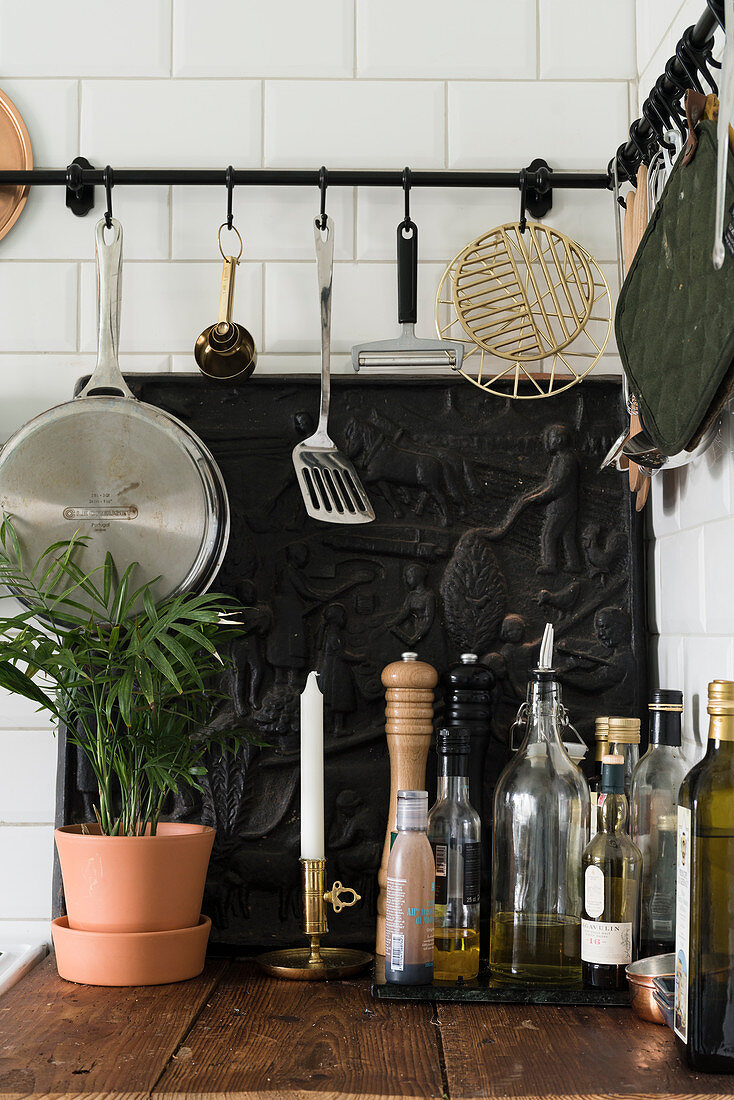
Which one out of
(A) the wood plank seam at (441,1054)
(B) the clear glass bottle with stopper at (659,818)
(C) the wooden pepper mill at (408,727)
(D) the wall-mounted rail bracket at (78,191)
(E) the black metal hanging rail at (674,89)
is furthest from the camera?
(D) the wall-mounted rail bracket at (78,191)

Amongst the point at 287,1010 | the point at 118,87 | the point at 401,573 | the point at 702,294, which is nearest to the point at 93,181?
the point at 118,87

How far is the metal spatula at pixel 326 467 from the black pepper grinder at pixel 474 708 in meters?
0.20

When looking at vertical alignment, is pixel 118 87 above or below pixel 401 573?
above

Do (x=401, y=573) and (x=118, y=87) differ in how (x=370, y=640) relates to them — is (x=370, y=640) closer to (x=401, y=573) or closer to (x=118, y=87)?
(x=401, y=573)

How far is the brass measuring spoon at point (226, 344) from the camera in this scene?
1174 mm

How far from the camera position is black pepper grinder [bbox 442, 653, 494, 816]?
1.12 metres

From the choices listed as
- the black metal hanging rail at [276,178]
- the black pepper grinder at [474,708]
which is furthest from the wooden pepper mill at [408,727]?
the black metal hanging rail at [276,178]

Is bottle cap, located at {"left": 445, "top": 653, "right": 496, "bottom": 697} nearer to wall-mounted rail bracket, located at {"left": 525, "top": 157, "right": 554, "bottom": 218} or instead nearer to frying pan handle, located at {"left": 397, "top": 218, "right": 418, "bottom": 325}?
frying pan handle, located at {"left": 397, "top": 218, "right": 418, "bottom": 325}

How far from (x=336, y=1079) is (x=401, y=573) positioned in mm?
563

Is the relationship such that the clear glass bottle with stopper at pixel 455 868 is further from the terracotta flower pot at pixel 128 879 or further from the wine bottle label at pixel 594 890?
the terracotta flower pot at pixel 128 879

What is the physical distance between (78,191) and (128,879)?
30.4 inches

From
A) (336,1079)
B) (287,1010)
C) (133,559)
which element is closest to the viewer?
(336,1079)

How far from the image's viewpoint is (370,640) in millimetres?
1187

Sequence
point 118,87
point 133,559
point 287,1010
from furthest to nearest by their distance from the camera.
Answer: point 118,87 → point 133,559 → point 287,1010
